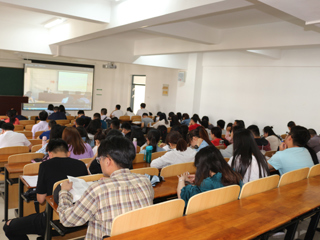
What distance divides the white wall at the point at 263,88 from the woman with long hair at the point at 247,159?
6204 millimetres

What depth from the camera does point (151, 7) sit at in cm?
410

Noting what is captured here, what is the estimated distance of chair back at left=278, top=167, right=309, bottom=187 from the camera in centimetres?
289

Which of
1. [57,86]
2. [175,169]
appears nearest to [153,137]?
[175,169]

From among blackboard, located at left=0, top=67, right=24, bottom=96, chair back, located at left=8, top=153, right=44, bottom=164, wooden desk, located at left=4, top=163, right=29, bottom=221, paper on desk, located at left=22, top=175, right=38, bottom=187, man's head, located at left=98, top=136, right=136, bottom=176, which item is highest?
blackboard, located at left=0, top=67, right=24, bottom=96

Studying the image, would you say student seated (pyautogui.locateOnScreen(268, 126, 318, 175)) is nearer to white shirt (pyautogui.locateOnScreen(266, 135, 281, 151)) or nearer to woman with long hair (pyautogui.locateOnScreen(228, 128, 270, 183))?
woman with long hair (pyautogui.locateOnScreen(228, 128, 270, 183))

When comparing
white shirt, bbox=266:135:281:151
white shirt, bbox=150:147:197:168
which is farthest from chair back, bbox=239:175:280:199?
white shirt, bbox=266:135:281:151

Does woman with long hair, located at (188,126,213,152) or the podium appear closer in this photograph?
woman with long hair, located at (188,126,213,152)

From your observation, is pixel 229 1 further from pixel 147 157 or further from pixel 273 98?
pixel 273 98

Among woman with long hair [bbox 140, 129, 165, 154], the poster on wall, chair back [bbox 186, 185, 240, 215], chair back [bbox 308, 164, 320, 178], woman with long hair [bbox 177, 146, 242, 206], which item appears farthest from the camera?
the poster on wall

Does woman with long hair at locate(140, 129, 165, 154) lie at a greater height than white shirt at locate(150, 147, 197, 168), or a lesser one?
greater

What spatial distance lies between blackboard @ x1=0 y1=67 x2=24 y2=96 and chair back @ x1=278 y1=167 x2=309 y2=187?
11642mm

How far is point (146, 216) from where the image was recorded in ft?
5.80

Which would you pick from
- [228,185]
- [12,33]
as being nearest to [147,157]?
[228,185]

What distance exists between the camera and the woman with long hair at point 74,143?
3658mm
